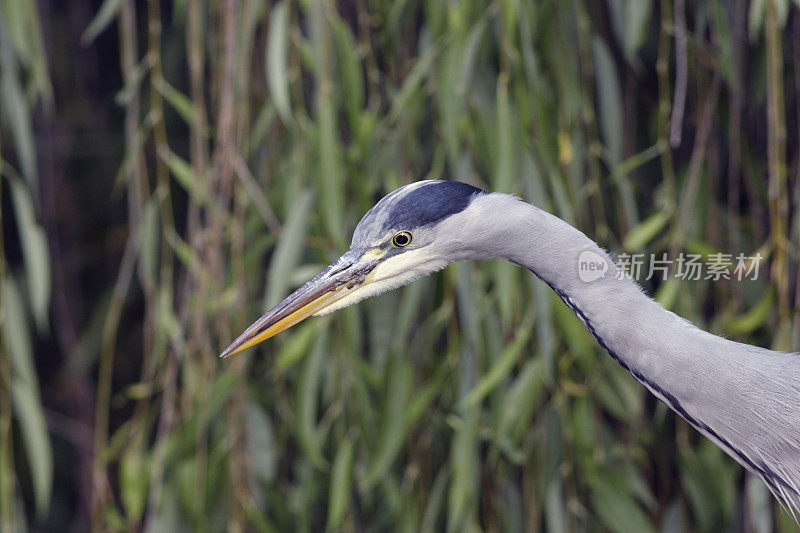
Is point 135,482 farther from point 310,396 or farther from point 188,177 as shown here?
point 188,177

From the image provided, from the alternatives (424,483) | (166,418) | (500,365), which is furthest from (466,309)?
(166,418)

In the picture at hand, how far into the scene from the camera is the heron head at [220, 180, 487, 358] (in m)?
0.88

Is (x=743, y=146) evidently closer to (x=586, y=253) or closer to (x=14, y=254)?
(x=586, y=253)

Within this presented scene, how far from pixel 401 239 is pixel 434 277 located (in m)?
0.32

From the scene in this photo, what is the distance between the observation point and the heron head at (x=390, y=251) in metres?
0.88

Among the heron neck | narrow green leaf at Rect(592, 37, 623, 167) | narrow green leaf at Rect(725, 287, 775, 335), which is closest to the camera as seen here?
the heron neck

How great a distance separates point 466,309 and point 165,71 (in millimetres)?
733

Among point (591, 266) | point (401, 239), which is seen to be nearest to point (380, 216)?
point (401, 239)

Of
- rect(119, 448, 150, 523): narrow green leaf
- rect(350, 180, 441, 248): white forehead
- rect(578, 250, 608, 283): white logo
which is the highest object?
rect(350, 180, 441, 248): white forehead

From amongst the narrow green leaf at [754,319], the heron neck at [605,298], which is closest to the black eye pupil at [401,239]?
the heron neck at [605,298]

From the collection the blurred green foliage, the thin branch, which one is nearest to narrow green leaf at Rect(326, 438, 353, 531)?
the blurred green foliage

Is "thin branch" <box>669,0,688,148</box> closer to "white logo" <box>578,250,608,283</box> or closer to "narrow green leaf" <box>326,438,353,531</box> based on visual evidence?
"white logo" <box>578,250,608,283</box>

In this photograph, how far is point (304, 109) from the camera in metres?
1.20

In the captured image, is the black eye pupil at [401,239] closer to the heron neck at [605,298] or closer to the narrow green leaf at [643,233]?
the heron neck at [605,298]
